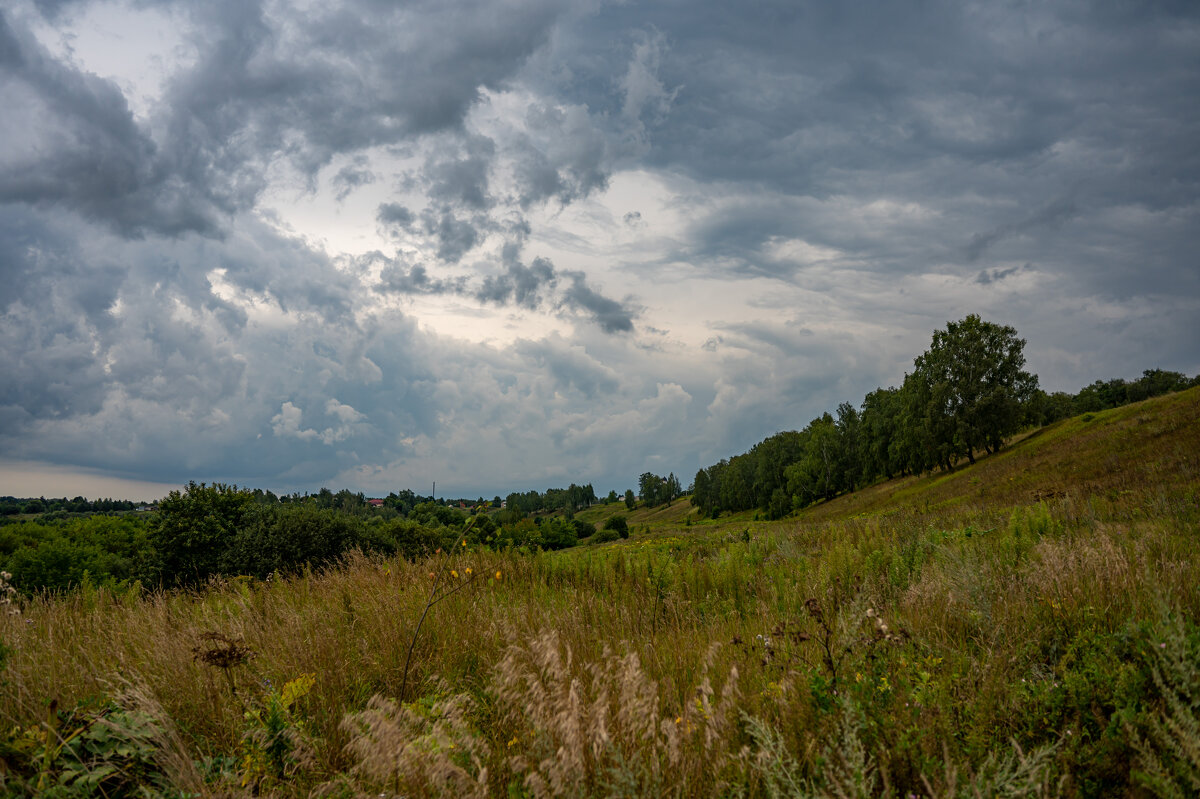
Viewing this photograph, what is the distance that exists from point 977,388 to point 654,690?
56.2m

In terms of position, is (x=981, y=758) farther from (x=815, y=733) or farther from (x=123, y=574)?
(x=123, y=574)

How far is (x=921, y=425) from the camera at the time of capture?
51.7m

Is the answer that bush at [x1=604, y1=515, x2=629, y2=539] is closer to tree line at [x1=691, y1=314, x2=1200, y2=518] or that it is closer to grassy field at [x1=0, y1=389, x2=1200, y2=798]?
tree line at [x1=691, y1=314, x2=1200, y2=518]

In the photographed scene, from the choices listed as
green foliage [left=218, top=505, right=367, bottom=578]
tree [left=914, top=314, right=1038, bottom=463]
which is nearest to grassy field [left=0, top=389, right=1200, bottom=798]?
green foliage [left=218, top=505, right=367, bottom=578]

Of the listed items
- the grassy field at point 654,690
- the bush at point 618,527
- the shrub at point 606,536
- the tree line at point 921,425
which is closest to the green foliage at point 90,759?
the grassy field at point 654,690

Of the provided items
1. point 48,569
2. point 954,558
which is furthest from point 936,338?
point 48,569

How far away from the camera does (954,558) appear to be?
622 cm

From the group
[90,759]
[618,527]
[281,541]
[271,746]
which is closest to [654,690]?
[271,746]

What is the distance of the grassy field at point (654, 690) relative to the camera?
2.78 m

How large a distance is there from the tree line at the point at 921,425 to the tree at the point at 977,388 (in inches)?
3.2

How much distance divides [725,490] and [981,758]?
103862 mm

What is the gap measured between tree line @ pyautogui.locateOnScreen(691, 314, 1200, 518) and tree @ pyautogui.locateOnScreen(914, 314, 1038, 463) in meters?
0.08

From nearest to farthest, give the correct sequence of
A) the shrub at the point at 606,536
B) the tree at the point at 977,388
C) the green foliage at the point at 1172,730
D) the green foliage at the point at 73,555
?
the green foliage at the point at 1172,730
the green foliage at the point at 73,555
the tree at the point at 977,388
the shrub at the point at 606,536

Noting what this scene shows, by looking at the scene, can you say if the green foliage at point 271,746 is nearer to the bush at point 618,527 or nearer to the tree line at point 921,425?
the tree line at point 921,425
